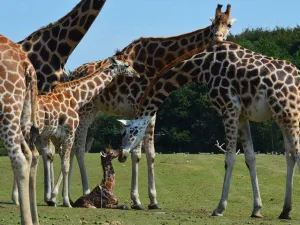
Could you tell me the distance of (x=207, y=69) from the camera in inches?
660

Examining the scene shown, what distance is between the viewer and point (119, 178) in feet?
71.8

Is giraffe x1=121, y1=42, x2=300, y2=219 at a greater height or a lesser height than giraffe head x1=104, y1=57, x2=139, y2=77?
lesser

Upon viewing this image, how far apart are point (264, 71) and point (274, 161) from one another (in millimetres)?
9676

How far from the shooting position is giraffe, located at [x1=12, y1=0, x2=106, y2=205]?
18.1m

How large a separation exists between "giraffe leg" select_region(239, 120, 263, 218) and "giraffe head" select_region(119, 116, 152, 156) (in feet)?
6.21

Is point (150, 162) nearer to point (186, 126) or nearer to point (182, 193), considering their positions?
point (182, 193)

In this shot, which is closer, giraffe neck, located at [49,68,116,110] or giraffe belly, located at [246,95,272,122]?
giraffe belly, located at [246,95,272,122]

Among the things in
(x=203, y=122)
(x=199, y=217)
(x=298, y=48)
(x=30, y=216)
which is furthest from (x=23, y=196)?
(x=298, y=48)

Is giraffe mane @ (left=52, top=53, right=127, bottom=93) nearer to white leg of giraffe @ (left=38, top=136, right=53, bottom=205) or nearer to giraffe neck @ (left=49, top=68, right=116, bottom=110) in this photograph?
giraffe neck @ (left=49, top=68, right=116, bottom=110)

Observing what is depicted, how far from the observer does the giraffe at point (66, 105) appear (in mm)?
16781

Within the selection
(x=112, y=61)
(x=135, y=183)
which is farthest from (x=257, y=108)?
(x=112, y=61)

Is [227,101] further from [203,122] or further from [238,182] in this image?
[203,122]

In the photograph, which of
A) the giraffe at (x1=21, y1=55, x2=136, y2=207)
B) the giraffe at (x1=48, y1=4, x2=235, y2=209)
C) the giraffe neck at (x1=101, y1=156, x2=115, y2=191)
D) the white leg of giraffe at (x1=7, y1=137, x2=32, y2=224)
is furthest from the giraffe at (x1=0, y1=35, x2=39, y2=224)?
the giraffe at (x1=48, y1=4, x2=235, y2=209)

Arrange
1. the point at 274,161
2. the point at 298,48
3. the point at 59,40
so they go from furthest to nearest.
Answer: the point at 298,48
the point at 274,161
the point at 59,40
